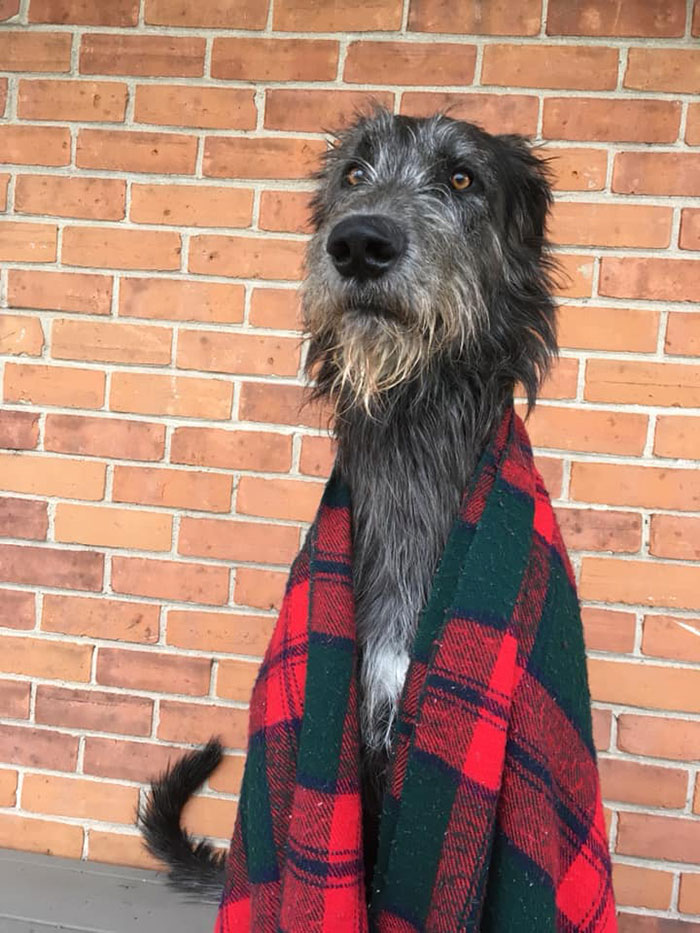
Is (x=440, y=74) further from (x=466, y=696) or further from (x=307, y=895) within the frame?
(x=307, y=895)

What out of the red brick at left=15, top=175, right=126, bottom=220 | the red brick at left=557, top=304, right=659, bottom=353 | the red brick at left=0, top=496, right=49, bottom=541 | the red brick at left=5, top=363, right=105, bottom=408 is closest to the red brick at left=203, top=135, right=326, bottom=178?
the red brick at left=15, top=175, right=126, bottom=220

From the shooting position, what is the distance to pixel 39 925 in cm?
178

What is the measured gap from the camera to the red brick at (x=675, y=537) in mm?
1729

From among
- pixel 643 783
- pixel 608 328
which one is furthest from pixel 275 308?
pixel 643 783

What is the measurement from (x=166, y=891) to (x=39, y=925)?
0.97ft

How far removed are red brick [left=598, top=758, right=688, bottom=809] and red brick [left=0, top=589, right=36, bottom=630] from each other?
58.2 inches

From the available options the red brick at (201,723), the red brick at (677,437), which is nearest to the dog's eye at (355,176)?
the red brick at (677,437)

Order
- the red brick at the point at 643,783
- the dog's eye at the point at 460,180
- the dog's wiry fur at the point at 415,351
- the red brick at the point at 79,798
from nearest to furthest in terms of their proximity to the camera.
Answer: the dog's wiry fur at the point at 415,351
the dog's eye at the point at 460,180
the red brick at the point at 643,783
the red brick at the point at 79,798

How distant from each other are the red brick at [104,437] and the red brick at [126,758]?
2.44ft

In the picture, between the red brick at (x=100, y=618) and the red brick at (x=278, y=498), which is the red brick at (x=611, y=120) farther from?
the red brick at (x=100, y=618)

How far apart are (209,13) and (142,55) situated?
19cm

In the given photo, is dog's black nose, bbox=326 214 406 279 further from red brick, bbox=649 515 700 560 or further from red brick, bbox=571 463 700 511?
red brick, bbox=649 515 700 560

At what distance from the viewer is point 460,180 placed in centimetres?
118

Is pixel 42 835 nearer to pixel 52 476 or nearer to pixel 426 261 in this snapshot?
pixel 52 476
